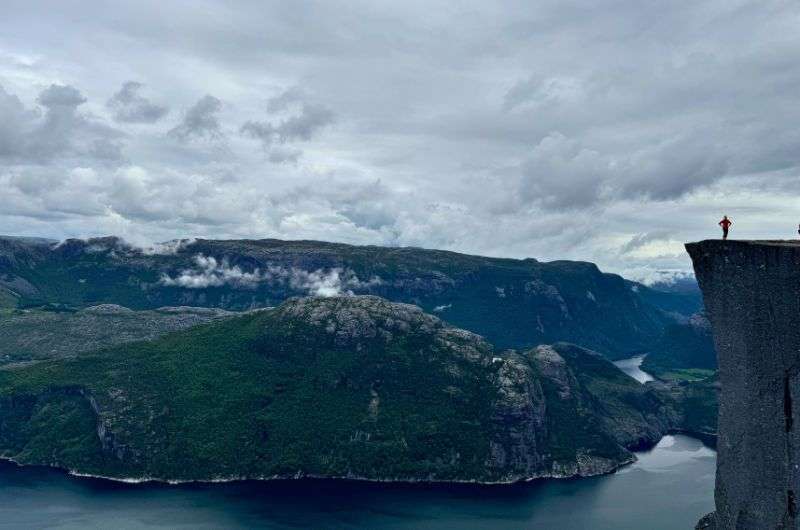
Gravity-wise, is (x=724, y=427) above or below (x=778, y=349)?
below

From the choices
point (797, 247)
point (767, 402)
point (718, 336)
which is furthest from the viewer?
point (718, 336)

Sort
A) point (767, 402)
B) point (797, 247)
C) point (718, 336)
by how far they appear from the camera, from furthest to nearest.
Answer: point (718, 336)
point (767, 402)
point (797, 247)

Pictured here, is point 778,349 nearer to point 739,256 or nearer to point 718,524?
point 739,256

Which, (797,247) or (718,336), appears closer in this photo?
(797,247)

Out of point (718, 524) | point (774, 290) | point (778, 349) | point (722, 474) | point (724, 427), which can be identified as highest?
point (774, 290)

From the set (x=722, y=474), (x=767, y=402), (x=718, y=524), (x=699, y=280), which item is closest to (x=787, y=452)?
(x=767, y=402)

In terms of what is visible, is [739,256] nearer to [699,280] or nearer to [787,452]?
[699,280]
